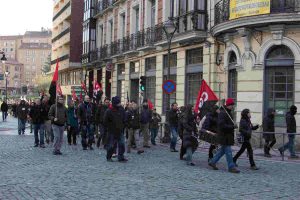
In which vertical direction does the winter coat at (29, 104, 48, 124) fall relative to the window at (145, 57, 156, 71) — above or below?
below

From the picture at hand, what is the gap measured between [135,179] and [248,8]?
991 cm

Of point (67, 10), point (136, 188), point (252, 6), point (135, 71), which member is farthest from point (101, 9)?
point (136, 188)

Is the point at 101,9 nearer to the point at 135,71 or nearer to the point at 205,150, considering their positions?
the point at 135,71

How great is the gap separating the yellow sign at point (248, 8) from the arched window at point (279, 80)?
1.56m

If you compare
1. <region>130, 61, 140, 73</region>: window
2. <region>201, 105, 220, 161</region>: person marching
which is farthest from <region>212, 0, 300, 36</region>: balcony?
<region>130, 61, 140, 73</region>: window

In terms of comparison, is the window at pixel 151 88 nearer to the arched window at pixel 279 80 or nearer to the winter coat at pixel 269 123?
the arched window at pixel 279 80

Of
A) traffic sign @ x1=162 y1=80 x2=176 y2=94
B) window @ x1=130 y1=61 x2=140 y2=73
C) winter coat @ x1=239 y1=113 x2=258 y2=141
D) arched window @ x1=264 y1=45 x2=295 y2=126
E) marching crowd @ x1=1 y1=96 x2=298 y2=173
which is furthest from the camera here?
window @ x1=130 y1=61 x2=140 y2=73

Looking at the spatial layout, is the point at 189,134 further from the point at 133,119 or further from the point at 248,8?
the point at 248,8

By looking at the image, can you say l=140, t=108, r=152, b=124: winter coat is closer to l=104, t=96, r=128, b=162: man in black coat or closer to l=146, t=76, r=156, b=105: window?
l=104, t=96, r=128, b=162: man in black coat

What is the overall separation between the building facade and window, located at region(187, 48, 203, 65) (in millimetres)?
18396

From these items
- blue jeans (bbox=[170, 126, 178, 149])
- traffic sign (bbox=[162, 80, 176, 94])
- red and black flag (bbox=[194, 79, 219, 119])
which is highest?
traffic sign (bbox=[162, 80, 176, 94])

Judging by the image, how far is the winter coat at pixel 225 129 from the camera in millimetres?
11211

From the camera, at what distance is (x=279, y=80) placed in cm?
1772

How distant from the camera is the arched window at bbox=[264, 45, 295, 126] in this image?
17.4 meters
